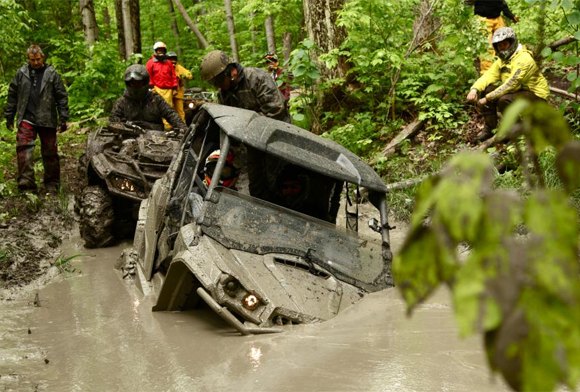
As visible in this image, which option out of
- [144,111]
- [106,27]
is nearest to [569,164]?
[144,111]

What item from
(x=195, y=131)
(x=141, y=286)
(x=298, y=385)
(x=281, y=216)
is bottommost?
(x=141, y=286)

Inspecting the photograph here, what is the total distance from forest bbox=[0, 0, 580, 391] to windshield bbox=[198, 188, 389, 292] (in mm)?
1079

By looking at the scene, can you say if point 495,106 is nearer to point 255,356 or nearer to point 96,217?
point 96,217

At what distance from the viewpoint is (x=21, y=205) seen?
9086 mm

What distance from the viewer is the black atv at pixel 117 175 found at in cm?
815

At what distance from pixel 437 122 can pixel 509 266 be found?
921 centimetres

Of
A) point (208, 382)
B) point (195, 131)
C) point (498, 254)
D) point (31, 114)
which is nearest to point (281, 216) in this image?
point (195, 131)

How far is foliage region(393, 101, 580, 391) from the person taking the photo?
0.90m

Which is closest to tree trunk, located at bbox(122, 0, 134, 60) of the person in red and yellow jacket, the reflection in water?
the person in red and yellow jacket

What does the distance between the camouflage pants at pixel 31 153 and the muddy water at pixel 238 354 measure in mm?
4114

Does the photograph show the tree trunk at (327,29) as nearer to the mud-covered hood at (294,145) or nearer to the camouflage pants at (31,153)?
the camouflage pants at (31,153)

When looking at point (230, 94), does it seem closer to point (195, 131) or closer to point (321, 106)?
point (195, 131)

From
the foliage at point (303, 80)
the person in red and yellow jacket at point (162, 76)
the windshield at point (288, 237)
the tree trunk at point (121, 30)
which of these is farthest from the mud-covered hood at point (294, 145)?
the tree trunk at point (121, 30)

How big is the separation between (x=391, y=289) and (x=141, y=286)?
2317 mm
